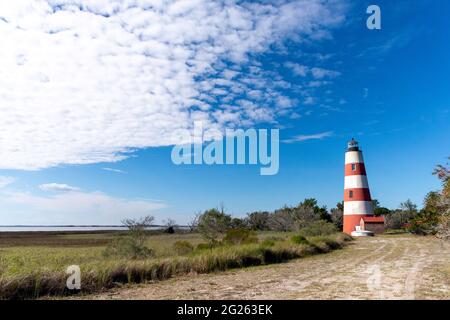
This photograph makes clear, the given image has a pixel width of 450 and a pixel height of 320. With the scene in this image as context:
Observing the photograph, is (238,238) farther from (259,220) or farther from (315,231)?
(259,220)

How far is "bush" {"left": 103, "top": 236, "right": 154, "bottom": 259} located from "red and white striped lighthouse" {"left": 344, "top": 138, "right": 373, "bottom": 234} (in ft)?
109

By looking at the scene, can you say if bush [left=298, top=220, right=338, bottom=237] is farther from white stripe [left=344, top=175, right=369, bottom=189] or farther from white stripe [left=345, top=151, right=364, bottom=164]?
white stripe [left=345, top=151, right=364, bottom=164]

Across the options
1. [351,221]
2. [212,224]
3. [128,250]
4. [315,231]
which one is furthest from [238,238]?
[351,221]

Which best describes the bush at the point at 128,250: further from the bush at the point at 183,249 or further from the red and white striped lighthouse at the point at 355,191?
the red and white striped lighthouse at the point at 355,191

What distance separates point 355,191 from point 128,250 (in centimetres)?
3407

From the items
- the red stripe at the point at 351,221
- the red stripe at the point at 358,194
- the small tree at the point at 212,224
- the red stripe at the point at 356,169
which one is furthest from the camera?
the red stripe at the point at 351,221

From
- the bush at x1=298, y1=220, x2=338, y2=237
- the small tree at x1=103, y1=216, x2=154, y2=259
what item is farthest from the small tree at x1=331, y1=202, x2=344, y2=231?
the small tree at x1=103, y1=216, x2=154, y2=259

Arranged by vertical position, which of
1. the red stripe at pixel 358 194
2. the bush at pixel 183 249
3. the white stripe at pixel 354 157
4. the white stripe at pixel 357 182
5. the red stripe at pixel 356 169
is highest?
the white stripe at pixel 354 157

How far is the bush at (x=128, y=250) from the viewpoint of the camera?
17.2 m

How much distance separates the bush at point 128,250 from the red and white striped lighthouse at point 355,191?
33.3 metres

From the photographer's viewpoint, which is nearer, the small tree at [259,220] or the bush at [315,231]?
the bush at [315,231]

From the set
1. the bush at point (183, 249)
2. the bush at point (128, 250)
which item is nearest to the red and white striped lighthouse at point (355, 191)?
the bush at point (183, 249)
